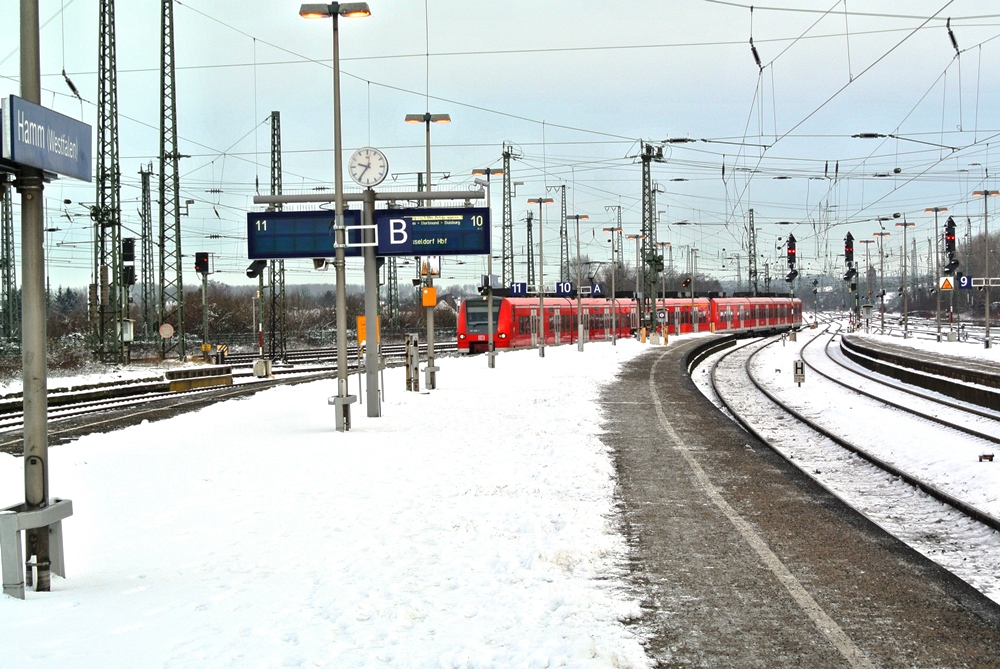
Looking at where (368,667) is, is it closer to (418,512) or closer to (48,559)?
(48,559)

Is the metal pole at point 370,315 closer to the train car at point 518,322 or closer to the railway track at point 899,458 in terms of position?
the railway track at point 899,458

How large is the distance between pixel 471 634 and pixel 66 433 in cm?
1549

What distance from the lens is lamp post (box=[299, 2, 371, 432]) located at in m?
16.2

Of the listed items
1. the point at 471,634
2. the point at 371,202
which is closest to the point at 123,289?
the point at 371,202

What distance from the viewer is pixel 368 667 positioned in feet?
17.6

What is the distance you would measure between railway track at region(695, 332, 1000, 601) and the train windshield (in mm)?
18924

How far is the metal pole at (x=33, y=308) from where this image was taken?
6.79 m

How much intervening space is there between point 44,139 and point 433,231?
1489cm

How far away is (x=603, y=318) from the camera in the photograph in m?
63.5

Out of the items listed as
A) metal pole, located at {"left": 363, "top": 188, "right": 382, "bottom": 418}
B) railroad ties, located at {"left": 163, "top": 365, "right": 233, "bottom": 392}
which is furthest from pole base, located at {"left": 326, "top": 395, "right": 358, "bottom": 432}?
railroad ties, located at {"left": 163, "top": 365, "right": 233, "bottom": 392}

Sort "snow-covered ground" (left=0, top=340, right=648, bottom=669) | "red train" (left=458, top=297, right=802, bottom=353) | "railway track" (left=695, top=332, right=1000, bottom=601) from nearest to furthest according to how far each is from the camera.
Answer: "snow-covered ground" (left=0, top=340, right=648, bottom=669) → "railway track" (left=695, top=332, right=1000, bottom=601) → "red train" (left=458, top=297, right=802, bottom=353)

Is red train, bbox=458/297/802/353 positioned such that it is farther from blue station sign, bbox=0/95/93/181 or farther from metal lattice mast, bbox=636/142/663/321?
blue station sign, bbox=0/95/93/181

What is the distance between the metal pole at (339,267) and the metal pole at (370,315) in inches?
36.4

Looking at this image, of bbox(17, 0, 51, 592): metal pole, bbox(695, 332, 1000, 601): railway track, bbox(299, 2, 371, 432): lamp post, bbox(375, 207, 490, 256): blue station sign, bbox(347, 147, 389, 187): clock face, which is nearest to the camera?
bbox(17, 0, 51, 592): metal pole
